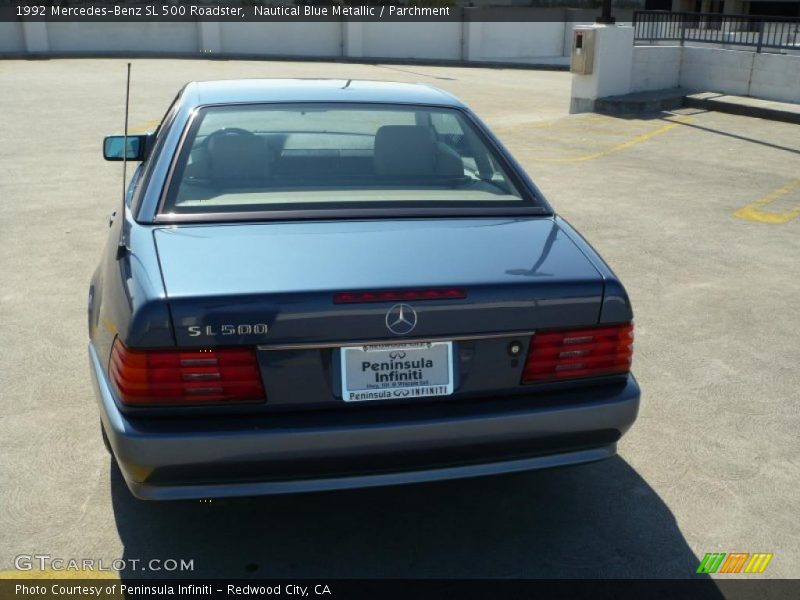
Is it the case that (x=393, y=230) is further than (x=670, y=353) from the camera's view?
No

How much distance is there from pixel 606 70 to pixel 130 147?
11861mm

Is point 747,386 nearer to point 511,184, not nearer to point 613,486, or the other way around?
point 613,486

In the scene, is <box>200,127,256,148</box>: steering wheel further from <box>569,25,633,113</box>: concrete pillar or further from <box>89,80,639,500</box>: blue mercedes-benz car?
<box>569,25,633,113</box>: concrete pillar

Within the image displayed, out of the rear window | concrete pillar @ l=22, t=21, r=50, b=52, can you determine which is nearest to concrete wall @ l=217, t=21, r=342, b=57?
concrete pillar @ l=22, t=21, r=50, b=52

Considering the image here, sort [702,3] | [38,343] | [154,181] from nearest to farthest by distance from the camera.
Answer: [154,181] < [38,343] < [702,3]

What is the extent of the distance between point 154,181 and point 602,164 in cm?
829

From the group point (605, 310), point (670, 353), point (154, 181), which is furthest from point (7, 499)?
point (670, 353)

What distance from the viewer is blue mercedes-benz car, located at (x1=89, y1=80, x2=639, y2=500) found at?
2764mm

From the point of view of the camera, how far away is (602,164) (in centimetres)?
1105

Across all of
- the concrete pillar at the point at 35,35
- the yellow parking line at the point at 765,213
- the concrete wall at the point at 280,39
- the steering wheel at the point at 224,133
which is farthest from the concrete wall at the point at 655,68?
the concrete pillar at the point at 35,35

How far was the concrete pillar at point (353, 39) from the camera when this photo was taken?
3025 centimetres

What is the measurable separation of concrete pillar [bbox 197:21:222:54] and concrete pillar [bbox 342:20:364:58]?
13.7 feet

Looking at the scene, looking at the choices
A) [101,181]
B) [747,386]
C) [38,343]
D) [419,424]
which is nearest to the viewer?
[419,424]

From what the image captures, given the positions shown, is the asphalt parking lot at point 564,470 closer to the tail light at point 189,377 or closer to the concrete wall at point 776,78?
the tail light at point 189,377
